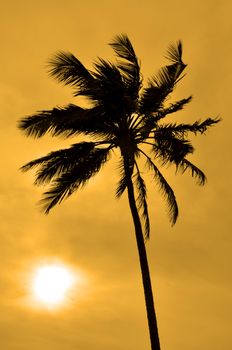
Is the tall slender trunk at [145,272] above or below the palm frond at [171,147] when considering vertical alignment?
below

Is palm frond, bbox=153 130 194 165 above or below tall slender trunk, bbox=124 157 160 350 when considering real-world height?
above

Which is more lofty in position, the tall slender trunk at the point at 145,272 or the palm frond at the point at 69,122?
the palm frond at the point at 69,122

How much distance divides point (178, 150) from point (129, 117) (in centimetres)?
239

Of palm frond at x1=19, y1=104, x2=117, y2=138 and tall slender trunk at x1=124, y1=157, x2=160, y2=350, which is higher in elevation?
palm frond at x1=19, y1=104, x2=117, y2=138

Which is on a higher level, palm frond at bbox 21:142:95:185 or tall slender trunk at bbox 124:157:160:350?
palm frond at bbox 21:142:95:185

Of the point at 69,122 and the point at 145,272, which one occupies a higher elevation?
the point at 69,122

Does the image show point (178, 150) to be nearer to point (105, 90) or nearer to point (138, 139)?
point (138, 139)

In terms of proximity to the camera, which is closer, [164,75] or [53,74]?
[53,74]

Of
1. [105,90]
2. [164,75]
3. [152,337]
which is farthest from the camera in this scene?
[164,75]

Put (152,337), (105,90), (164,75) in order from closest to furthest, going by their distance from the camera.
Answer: (152,337), (105,90), (164,75)

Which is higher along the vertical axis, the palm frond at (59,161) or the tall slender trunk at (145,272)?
the palm frond at (59,161)

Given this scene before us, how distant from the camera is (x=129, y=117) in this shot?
24766 millimetres

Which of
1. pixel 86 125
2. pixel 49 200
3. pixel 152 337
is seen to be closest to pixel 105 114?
pixel 86 125

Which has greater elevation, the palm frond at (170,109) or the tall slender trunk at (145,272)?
the palm frond at (170,109)
